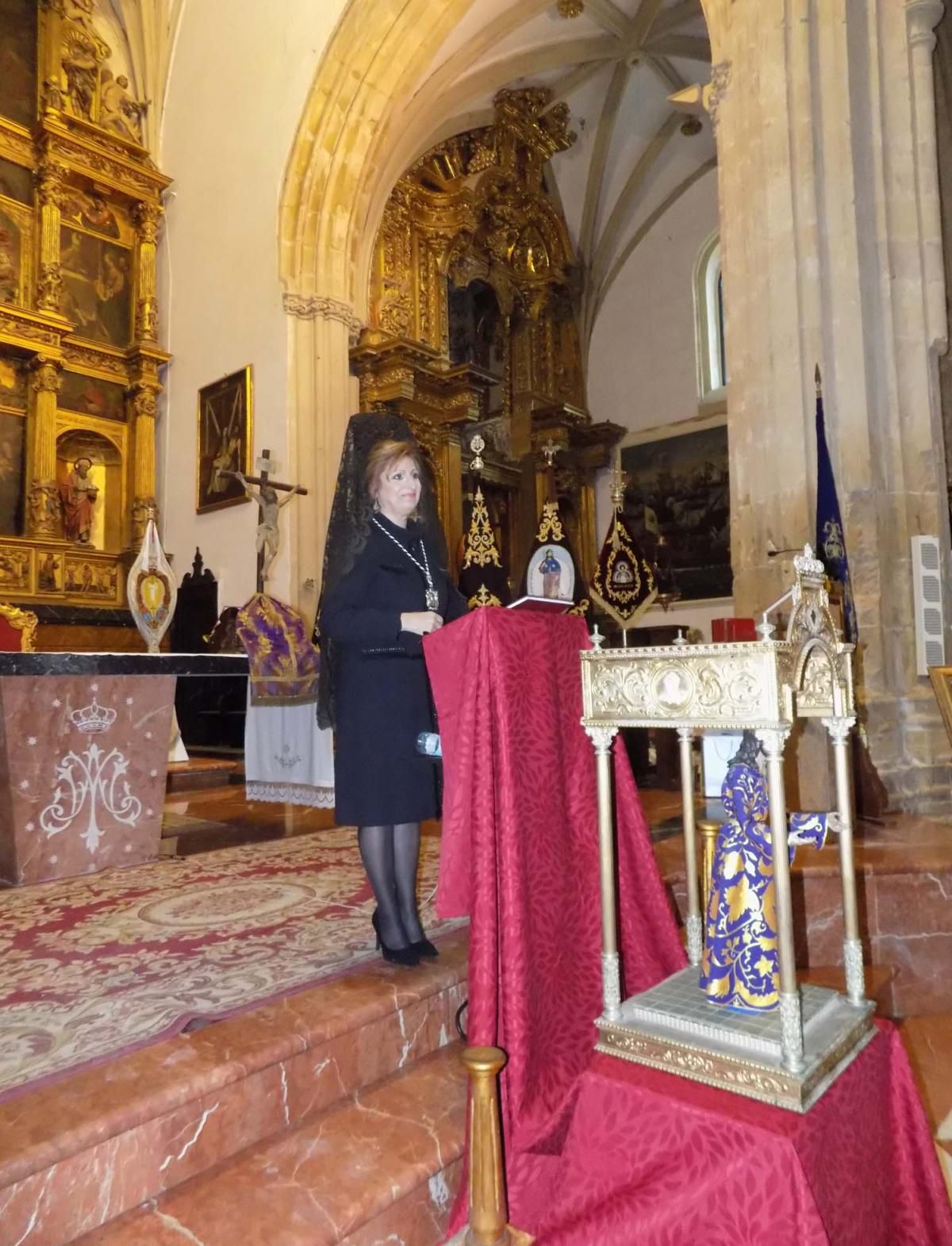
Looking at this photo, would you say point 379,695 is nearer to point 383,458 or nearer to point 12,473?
point 383,458

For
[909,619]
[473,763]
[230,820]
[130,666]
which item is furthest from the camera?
[230,820]

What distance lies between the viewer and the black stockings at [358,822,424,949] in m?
2.54

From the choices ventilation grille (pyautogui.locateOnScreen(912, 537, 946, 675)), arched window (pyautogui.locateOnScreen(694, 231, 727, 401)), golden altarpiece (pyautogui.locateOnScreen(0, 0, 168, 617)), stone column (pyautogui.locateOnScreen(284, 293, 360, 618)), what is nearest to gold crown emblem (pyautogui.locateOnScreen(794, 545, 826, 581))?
ventilation grille (pyautogui.locateOnScreen(912, 537, 946, 675))

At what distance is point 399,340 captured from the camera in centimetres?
1081

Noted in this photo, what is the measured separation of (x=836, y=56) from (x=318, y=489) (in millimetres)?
5873

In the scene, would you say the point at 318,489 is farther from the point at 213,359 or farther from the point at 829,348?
the point at 829,348

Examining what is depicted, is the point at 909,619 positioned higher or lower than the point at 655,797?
higher

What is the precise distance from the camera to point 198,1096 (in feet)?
6.16

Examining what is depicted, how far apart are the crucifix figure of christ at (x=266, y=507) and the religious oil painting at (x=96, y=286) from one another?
360cm

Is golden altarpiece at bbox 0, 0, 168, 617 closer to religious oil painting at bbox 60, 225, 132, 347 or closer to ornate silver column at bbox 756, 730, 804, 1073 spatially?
religious oil painting at bbox 60, 225, 132, 347

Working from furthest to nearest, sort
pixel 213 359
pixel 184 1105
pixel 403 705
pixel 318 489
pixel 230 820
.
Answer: pixel 213 359, pixel 318 489, pixel 230 820, pixel 403 705, pixel 184 1105

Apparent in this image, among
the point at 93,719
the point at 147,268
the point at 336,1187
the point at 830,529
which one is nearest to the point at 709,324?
the point at 147,268

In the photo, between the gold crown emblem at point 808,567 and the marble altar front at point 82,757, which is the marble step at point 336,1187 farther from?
the marble altar front at point 82,757

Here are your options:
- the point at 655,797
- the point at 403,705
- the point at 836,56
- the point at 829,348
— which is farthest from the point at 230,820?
the point at 836,56
